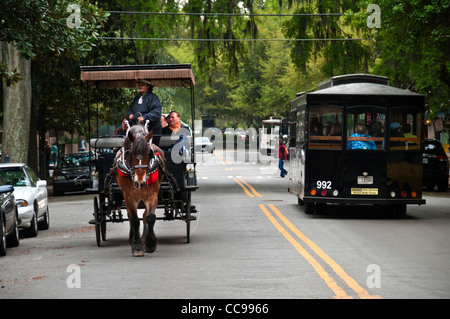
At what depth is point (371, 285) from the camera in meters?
9.30

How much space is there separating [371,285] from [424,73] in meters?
19.9

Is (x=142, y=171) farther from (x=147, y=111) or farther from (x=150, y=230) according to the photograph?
(x=147, y=111)

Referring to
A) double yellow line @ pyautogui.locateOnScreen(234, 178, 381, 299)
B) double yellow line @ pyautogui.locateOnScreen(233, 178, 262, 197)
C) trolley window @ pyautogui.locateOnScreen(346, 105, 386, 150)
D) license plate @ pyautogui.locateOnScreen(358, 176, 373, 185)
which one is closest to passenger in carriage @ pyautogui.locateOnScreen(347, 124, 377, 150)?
trolley window @ pyautogui.locateOnScreen(346, 105, 386, 150)

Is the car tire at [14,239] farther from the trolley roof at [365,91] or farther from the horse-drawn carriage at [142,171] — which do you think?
the trolley roof at [365,91]

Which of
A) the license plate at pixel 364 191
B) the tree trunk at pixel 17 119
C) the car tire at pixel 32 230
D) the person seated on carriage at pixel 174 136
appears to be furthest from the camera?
the tree trunk at pixel 17 119

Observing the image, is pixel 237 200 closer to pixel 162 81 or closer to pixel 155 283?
pixel 162 81

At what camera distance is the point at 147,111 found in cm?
1338

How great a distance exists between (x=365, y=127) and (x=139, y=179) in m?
8.32

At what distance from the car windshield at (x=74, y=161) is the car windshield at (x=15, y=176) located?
46.9ft

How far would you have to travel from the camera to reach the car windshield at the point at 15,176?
1755cm

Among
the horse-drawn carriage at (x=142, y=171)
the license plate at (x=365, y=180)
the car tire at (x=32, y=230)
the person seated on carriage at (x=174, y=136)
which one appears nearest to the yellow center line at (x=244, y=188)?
the license plate at (x=365, y=180)

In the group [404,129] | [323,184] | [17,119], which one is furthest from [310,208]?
[17,119]

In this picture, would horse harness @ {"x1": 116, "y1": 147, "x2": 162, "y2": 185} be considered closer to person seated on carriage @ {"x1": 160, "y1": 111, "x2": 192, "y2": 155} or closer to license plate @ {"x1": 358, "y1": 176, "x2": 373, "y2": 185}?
person seated on carriage @ {"x1": 160, "y1": 111, "x2": 192, "y2": 155}

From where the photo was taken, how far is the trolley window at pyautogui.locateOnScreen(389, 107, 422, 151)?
18.6 m
